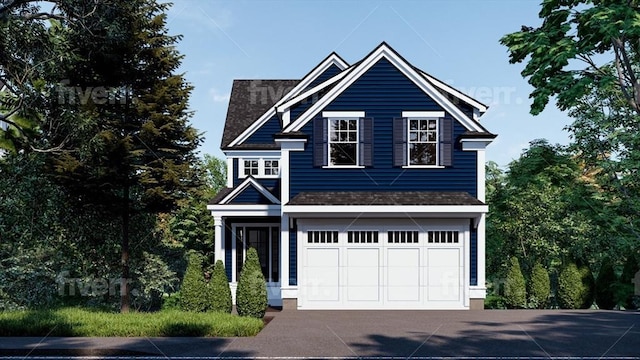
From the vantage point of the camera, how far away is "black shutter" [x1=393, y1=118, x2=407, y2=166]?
55.8 feet

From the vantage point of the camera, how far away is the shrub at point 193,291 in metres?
14.8

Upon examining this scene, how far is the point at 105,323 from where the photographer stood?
1247cm

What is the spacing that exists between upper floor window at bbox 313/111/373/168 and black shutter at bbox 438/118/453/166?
2380 millimetres

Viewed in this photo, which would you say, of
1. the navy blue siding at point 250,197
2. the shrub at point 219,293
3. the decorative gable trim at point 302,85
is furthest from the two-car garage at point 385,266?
the decorative gable trim at point 302,85

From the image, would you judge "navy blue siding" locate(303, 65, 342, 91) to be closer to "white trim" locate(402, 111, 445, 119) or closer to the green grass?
"white trim" locate(402, 111, 445, 119)

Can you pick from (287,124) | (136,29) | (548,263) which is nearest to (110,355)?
(287,124)

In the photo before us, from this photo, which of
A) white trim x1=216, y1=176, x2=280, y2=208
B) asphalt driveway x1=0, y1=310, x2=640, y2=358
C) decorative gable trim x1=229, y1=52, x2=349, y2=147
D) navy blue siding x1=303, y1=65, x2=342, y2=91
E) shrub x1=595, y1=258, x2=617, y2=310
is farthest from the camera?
navy blue siding x1=303, y1=65, x2=342, y2=91

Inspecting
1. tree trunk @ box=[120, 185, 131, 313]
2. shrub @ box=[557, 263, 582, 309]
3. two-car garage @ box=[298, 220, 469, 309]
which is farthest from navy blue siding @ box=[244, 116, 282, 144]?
shrub @ box=[557, 263, 582, 309]

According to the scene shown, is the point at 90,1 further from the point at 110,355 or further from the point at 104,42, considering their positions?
the point at 110,355

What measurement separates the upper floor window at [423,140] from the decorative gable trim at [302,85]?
21.5 feet

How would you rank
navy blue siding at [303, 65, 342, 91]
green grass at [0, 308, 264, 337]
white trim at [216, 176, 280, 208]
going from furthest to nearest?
navy blue siding at [303, 65, 342, 91] → white trim at [216, 176, 280, 208] → green grass at [0, 308, 264, 337]

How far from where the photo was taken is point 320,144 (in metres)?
17.0

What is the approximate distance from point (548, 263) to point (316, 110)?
42.6ft

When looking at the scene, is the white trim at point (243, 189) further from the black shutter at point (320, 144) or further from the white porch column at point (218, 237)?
the black shutter at point (320, 144)
